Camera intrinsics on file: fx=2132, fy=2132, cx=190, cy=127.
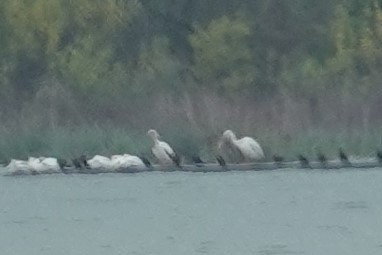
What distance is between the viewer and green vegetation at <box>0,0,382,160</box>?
114 ft

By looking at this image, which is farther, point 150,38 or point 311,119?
point 150,38

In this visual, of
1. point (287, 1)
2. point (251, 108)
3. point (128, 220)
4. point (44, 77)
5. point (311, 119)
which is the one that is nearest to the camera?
point (128, 220)

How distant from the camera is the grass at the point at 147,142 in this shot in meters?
31.3

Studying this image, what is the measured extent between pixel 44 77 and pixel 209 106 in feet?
30.0

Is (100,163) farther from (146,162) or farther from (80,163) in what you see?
(146,162)

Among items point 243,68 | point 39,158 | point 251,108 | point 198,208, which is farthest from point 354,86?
point 198,208

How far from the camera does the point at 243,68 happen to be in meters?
45.1

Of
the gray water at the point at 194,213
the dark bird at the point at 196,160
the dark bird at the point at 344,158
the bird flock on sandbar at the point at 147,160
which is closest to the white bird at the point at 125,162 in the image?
the bird flock on sandbar at the point at 147,160

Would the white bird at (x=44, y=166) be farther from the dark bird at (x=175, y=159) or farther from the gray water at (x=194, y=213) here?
the dark bird at (x=175, y=159)

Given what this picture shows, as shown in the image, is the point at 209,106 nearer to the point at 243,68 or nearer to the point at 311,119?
the point at 311,119

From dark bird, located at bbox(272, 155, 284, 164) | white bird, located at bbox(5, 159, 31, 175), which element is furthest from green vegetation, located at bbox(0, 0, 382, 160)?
dark bird, located at bbox(272, 155, 284, 164)

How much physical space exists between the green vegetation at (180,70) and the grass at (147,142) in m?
0.05

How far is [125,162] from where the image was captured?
30.9 meters

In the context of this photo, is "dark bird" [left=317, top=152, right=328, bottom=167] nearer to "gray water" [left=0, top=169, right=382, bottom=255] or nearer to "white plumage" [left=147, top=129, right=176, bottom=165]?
"gray water" [left=0, top=169, right=382, bottom=255]
